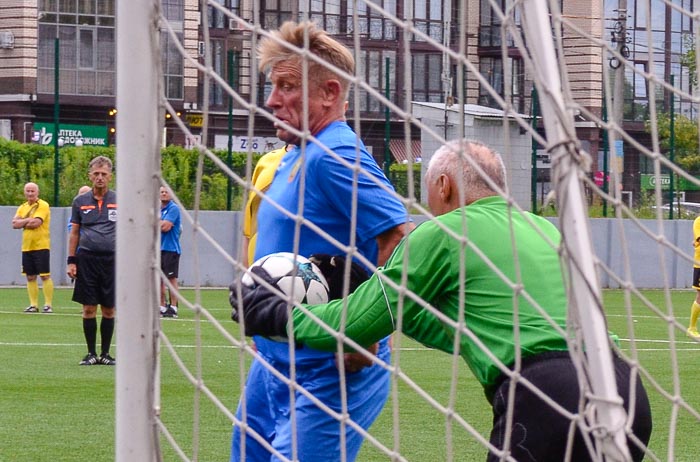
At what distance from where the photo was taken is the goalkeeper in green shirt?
299cm

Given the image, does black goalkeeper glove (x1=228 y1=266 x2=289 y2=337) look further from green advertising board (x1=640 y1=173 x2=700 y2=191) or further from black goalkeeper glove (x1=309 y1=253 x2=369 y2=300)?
green advertising board (x1=640 y1=173 x2=700 y2=191)

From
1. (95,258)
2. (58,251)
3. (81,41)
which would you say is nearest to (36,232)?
(58,251)

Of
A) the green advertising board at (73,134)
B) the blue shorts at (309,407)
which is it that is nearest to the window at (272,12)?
the blue shorts at (309,407)

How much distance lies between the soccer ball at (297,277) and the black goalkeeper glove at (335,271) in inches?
1.4

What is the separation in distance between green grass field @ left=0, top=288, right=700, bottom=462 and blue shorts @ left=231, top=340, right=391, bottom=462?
0.15 m

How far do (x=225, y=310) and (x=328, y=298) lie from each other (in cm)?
1245

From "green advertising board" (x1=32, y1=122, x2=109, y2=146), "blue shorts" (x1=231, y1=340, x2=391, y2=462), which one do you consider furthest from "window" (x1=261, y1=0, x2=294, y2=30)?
"green advertising board" (x1=32, y1=122, x2=109, y2=146)

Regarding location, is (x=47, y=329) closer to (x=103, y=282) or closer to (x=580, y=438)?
(x=103, y=282)

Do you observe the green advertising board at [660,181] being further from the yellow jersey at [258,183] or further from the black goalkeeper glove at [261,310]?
the yellow jersey at [258,183]

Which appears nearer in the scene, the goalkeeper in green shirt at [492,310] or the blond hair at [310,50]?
the goalkeeper in green shirt at [492,310]

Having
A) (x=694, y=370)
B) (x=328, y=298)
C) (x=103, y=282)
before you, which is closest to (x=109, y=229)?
(x=103, y=282)

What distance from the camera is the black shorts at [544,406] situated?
9.71ft

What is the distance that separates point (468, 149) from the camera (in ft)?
10.0

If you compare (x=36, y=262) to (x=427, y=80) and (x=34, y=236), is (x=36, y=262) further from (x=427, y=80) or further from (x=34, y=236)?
(x=427, y=80)
